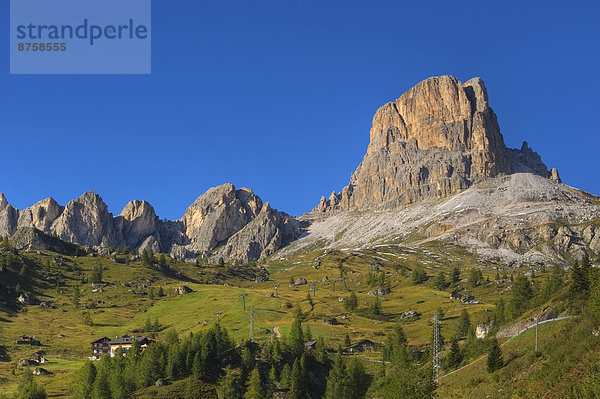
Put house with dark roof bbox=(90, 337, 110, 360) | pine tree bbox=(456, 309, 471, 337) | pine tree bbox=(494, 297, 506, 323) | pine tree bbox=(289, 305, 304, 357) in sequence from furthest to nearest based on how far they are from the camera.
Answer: house with dark roof bbox=(90, 337, 110, 360), pine tree bbox=(456, 309, 471, 337), pine tree bbox=(494, 297, 506, 323), pine tree bbox=(289, 305, 304, 357)

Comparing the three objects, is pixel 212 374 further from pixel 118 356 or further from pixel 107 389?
pixel 118 356

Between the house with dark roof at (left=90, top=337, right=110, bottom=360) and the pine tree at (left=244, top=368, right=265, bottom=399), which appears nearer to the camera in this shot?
the pine tree at (left=244, top=368, right=265, bottom=399)

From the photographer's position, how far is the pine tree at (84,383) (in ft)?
415

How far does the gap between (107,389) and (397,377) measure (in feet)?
203

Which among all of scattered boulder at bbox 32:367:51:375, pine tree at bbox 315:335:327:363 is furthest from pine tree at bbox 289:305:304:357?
scattered boulder at bbox 32:367:51:375

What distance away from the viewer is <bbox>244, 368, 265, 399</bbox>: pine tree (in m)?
113

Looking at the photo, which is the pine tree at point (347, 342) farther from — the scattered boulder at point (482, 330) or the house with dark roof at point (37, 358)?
the house with dark roof at point (37, 358)

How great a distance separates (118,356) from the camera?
146 meters

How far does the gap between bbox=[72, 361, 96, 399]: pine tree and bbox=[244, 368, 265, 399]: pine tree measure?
3545cm

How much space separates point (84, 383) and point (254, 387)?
4265 centimetres

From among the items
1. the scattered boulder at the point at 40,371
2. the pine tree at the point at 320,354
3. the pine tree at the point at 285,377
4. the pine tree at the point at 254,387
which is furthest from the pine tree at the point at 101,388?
the pine tree at the point at 320,354

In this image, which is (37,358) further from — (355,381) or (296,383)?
(355,381)

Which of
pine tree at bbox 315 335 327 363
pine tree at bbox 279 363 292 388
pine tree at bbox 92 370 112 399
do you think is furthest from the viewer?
pine tree at bbox 315 335 327 363

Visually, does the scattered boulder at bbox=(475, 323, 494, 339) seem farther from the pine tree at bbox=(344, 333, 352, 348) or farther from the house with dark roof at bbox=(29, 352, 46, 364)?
the house with dark roof at bbox=(29, 352, 46, 364)
